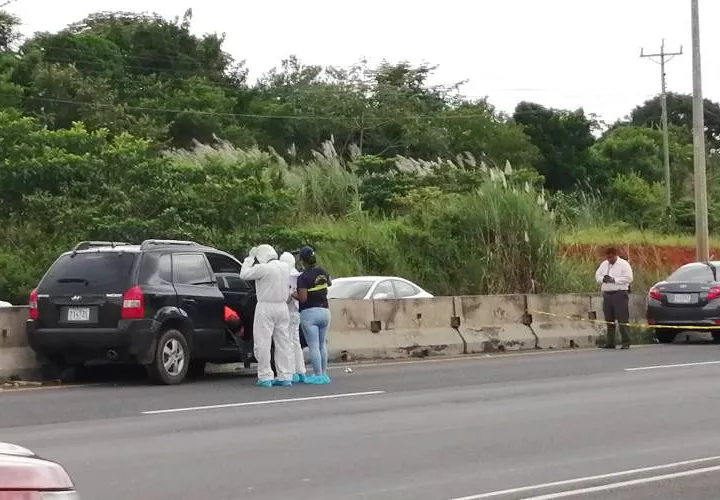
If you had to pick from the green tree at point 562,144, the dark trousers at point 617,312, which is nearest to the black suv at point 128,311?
the dark trousers at point 617,312

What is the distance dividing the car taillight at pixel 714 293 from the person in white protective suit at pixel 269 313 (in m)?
11.0

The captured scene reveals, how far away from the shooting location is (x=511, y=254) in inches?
1031

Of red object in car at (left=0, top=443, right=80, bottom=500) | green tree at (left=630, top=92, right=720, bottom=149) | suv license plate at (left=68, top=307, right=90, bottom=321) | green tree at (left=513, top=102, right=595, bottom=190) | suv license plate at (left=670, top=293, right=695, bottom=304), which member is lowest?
red object in car at (left=0, top=443, right=80, bottom=500)

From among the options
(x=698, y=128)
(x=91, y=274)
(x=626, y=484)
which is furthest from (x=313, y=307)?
(x=698, y=128)

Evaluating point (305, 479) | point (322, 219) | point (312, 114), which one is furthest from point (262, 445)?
point (312, 114)

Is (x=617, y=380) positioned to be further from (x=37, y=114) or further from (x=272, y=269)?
(x=37, y=114)

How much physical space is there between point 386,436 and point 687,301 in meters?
14.1

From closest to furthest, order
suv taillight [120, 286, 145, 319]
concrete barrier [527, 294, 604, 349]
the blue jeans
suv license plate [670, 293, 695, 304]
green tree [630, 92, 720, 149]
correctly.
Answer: suv taillight [120, 286, 145, 319], the blue jeans, concrete barrier [527, 294, 604, 349], suv license plate [670, 293, 695, 304], green tree [630, 92, 720, 149]

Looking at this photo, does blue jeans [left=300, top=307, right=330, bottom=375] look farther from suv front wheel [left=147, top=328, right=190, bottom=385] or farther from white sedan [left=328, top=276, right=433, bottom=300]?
white sedan [left=328, top=276, right=433, bottom=300]

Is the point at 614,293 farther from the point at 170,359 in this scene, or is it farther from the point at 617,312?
the point at 170,359

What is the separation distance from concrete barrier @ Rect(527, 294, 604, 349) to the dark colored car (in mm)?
1211

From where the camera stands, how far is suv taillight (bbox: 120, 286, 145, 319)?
599 inches

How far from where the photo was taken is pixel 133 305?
50.0ft

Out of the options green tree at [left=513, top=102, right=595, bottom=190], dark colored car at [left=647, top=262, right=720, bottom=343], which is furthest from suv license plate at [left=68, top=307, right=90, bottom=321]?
green tree at [left=513, top=102, right=595, bottom=190]
